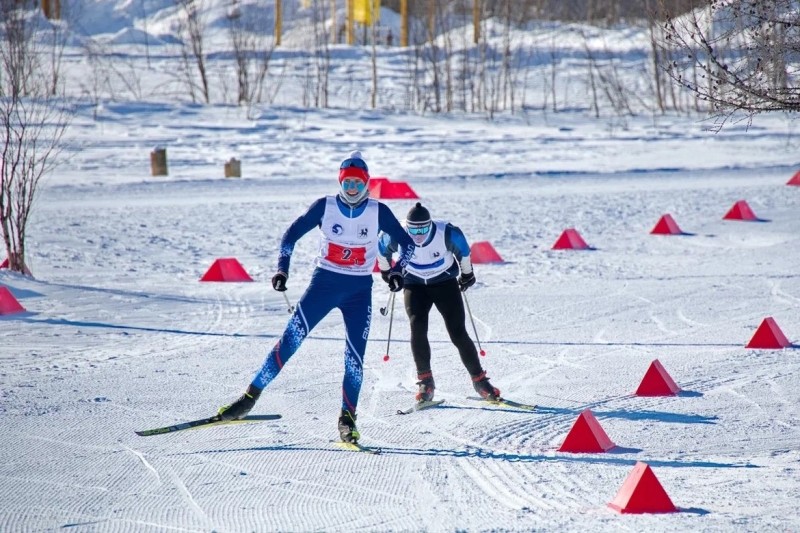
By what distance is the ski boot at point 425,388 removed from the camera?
26.2 ft

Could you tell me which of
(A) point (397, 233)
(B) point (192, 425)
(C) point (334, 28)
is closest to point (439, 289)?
(A) point (397, 233)

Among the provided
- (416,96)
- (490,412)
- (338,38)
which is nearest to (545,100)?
(416,96)

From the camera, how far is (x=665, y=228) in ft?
53.7

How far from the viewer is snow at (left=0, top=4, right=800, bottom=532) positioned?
5715mm

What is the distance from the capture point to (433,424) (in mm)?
7445

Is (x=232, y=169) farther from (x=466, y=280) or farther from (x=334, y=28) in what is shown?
(x=334, y=28)

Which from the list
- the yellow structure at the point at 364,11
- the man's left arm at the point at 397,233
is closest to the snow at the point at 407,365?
the man's left arm at the point at 397,233

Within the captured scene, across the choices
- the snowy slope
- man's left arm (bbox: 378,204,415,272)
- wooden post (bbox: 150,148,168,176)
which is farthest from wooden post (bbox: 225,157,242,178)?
man's left arm (bbox: 378,204,415,272)

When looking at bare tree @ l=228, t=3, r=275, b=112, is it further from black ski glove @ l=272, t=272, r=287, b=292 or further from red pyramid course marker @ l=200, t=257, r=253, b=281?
black ski glove @ l=272, t=272, r=287, b=292

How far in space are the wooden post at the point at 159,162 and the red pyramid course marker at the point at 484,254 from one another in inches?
357

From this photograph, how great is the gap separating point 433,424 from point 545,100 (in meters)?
26.5

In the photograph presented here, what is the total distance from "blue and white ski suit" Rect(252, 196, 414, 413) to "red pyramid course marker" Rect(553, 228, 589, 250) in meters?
8.40

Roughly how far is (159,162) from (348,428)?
15.4 metres

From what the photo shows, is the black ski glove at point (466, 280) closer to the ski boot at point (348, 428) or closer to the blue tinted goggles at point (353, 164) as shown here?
the blue tinted goggles at point (353, 164)
